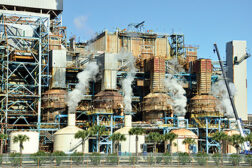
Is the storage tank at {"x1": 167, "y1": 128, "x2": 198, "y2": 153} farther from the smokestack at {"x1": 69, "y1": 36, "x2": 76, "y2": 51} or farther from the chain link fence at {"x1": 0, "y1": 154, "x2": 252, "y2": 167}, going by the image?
the smokestack at {"x1": 69, "y1": 36, "x2": 76, "y2": 51}

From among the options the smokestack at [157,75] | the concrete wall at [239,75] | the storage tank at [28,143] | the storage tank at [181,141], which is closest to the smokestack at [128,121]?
the storage tank at [181,141]

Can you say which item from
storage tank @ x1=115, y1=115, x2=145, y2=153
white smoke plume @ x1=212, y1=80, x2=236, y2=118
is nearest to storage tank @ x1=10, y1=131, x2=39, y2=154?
storage tank @ x1=115, y1=115, x2=145, y2=153

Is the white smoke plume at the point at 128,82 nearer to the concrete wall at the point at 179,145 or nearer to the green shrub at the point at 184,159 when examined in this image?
the concrete wall at the point at 179,145

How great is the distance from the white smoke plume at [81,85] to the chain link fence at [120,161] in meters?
44.9

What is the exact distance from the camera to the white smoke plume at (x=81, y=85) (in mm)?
120125

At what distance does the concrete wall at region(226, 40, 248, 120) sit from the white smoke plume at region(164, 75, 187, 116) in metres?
25.2

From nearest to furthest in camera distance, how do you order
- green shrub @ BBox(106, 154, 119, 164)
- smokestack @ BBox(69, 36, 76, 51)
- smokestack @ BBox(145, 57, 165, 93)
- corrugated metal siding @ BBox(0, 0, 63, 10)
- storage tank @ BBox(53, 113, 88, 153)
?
green shrub @ BBox(106, 154, 119, 164), storage tank @ BBox(53, 113, 88, 153), smokestack @ BBox(145, 57, 165, 93), corrugated metal siding @ BBox(0, 0, 63, 10), smokestack @ BBox(69, 36, 76, 51)

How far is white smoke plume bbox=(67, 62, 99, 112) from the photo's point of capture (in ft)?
394

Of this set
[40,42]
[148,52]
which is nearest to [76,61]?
[40,42]

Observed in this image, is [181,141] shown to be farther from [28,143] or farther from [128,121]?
[28,143]

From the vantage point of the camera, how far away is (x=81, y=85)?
4902 inches

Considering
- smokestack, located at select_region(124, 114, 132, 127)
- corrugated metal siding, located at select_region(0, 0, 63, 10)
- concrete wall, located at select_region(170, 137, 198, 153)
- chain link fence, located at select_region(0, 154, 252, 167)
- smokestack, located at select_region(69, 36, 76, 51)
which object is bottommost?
chain link fence, located at select_region(0, 154, 252, 167)

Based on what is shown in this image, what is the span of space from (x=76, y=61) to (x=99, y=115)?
895 inches

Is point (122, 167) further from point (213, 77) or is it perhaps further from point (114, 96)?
point (213, 77)
